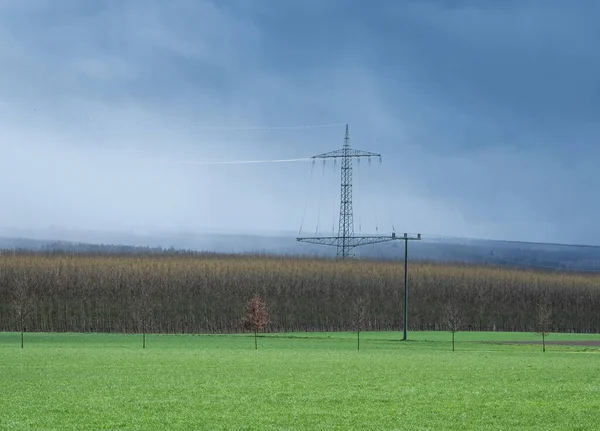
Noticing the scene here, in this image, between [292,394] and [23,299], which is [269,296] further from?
[292,394]

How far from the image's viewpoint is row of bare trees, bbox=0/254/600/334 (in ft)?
352

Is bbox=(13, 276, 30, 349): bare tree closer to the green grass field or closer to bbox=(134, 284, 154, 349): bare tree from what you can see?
bbox=(134, 284, 154, 349): bare tree

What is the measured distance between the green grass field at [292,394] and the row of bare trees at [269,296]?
57.9 meters

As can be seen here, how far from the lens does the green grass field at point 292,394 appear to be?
25750 millimetres

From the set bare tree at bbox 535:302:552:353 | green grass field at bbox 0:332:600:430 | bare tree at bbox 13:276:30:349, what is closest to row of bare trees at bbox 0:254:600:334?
bare tree at bbox 13:276:30:349

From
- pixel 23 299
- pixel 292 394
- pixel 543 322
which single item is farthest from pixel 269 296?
pixel 292 394

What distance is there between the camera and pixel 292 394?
3141 cm

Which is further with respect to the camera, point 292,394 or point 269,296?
point 269,296

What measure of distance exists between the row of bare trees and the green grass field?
57913 millimetres

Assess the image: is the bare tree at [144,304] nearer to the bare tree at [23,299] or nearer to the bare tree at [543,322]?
the bare tree at [23,299]

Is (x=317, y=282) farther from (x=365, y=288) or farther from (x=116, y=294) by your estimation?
(x=116, y=294)

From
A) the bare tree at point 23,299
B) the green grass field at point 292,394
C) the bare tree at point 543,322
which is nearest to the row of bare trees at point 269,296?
the bare tree at point 23,299

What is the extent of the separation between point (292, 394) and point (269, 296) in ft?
293

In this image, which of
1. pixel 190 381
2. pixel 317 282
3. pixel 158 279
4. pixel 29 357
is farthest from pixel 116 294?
pixel 190 381
